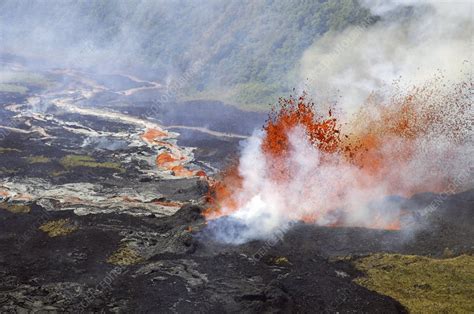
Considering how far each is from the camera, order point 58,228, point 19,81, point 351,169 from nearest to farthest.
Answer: point 58,228, point 351,169, point 19,81

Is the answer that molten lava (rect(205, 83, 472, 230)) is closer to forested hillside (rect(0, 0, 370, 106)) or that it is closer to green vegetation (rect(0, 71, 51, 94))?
forested hillside (rect(0, 0, 370, 106))

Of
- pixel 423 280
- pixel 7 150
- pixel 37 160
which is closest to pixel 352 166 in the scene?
pixel 423 280

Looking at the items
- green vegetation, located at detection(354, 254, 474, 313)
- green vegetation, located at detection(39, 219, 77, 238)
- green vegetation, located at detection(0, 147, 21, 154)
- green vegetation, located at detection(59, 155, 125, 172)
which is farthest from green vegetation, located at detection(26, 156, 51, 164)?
green vegetation, located at detection(354, 254, 474, 313)

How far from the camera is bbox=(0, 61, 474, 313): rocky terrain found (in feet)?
89.5

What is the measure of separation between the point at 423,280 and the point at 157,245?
19.1 m

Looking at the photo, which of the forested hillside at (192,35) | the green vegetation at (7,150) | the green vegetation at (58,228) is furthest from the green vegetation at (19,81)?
the green vegetation at (58,228)

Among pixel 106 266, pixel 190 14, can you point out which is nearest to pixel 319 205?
pixel 106 266

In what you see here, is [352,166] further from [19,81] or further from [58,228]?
[19,81]

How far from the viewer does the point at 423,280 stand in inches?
1118

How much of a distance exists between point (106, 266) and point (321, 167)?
21.8 m

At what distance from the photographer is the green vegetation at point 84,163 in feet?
191

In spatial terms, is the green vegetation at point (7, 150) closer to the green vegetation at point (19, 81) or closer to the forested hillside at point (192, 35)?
the forested hillside at point (192, 35)

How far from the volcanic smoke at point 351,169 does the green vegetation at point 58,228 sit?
1161cm

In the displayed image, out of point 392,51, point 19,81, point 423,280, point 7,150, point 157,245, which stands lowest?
point 157,245
